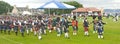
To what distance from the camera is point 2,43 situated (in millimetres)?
32344

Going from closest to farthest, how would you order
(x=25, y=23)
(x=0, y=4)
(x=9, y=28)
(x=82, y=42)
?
(x=82, y=42) < (x=25, y=23) < (x=9, y=28) < (x=0, y=4)

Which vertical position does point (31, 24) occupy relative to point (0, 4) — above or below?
above

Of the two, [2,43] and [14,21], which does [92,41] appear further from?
[14,21]

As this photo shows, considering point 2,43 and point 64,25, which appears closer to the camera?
point 2,43

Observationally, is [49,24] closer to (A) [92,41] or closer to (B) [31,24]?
(B) [31,24]

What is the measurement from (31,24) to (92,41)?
11.2 meters

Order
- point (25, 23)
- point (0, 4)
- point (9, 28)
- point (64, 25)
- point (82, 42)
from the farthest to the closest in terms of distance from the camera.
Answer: point (0, 4), point (9, 28), point (25, 23), point (64, 25), point (82, 42)

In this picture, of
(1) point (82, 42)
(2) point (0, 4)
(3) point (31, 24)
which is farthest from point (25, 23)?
(2) point (0, 4)

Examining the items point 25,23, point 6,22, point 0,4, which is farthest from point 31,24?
point 0,4

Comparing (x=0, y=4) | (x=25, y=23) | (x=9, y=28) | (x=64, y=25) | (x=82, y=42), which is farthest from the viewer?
(x=0, y=4)

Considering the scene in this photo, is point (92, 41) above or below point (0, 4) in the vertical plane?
above

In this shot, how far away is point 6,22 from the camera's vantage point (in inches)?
1726

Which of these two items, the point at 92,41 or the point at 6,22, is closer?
the point at 92,41

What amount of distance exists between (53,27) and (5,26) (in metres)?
5.52
